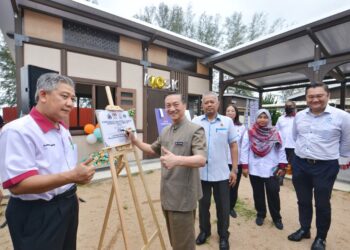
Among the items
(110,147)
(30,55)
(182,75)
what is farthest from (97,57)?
(110,147)

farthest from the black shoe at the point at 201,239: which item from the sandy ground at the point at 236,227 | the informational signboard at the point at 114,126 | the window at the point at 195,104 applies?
the window at the point at 195,104

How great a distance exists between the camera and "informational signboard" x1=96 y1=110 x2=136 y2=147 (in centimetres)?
168

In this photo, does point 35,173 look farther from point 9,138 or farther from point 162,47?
point 162,47

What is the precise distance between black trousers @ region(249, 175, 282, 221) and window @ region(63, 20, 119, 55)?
14.7ft

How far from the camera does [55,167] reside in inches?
45.6

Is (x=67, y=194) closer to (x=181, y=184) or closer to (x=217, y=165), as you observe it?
(x=181, y=184)

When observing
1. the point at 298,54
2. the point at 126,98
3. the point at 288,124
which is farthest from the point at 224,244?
the point at 298,54

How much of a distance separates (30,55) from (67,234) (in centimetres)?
410

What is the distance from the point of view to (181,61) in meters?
6.87

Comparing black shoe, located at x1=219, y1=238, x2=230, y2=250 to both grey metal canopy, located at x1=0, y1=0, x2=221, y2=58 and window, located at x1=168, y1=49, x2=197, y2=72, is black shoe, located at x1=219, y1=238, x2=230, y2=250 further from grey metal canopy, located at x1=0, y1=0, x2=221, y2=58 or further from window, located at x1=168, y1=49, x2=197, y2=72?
window, located at x1=168, y1=49, x2=197, y2=72

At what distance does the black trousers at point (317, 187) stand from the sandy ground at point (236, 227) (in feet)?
1.03

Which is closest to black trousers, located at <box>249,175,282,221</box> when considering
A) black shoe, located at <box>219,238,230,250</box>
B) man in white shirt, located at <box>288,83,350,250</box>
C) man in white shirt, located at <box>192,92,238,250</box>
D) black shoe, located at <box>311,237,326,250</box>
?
man in white shirt, located at <box>288,83,350,250</box>

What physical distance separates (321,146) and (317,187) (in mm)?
420

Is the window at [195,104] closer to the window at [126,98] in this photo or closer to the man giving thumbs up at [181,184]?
the window at [126,98]
